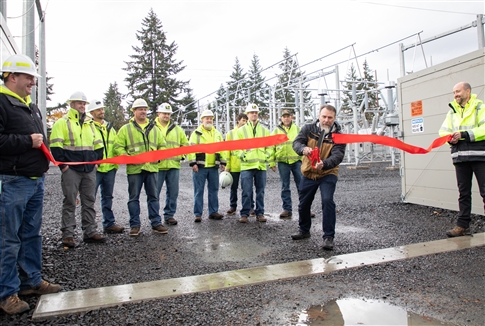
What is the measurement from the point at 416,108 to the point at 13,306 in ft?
25.7

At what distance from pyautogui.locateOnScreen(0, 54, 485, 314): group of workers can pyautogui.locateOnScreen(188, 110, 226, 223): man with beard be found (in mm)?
20

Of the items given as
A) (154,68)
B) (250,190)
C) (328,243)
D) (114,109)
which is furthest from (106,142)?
(114,109)

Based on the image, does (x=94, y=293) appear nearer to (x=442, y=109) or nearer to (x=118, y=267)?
(x=118, y=267)

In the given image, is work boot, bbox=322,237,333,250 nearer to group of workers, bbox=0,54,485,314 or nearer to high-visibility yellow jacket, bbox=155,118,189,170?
group of workers, bbox=0,54,485,314

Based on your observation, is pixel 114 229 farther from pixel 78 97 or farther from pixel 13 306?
pixel 13 306

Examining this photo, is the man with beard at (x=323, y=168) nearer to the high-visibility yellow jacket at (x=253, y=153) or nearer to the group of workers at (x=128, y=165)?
the group of workers at (x=128, y=165)

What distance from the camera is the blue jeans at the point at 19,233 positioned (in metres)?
3.28

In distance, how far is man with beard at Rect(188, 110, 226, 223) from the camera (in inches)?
283

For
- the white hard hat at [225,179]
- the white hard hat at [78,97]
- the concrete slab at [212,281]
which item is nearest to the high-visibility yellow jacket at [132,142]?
the white hard hat at [78,97]

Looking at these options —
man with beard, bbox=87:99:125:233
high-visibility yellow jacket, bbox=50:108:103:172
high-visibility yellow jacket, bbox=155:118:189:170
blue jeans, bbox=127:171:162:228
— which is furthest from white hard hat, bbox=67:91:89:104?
high-visibility yellow jacket, bbox=155:118:189:170

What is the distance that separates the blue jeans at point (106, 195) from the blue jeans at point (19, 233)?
274 cm

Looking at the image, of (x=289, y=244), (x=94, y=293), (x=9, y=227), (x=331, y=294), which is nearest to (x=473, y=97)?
(x=289, y=244)

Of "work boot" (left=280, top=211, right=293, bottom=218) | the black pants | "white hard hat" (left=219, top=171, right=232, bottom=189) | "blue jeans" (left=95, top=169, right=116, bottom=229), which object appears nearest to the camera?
the black pants

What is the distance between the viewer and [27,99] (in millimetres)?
3699
